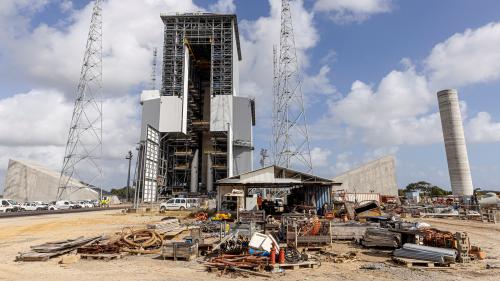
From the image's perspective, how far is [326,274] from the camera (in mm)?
10758

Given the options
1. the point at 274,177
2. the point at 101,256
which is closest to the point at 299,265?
the point at 101,256

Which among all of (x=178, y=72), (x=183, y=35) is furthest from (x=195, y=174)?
(x=183, y=35)

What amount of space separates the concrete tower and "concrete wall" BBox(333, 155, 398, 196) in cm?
1172

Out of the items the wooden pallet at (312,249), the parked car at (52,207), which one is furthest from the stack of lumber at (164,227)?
the parked car at (52,207)

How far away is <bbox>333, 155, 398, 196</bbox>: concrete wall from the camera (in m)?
67.8

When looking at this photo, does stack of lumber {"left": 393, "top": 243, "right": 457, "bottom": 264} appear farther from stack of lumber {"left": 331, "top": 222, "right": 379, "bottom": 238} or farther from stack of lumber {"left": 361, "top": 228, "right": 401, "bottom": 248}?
stack of lumber {"left": 331, "top": 222, "right": 379, "bottom": 238}

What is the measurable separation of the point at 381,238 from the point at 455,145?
51182 mm

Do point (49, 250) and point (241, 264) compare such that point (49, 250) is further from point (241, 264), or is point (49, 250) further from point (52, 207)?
point (52, 207)

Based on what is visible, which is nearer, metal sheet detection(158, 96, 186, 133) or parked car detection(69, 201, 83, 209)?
metal sheet detection(158, 96, 186, 133)

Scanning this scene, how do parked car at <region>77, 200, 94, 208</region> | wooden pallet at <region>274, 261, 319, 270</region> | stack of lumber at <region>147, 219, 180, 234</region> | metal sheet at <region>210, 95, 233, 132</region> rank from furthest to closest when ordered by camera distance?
parked car at <region>77, 200, 94, 208</region>, metal sheet at <region>210, 95, 233, 132</region>, stack of lumber at <region>147, 219, 180, 234</region>, wooden pallet at <region>274, 261, 319, 270</region>

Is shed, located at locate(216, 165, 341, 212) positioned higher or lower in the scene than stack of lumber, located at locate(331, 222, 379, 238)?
higher

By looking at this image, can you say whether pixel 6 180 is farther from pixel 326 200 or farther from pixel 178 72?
pixel 326 200

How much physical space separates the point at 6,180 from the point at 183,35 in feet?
201

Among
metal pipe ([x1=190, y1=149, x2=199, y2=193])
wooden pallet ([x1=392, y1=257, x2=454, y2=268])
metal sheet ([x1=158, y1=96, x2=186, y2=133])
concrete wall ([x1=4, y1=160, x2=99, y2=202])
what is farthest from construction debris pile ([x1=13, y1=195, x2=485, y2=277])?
concrete wall ([x1=4, y1=160, x2=99, y2=202])
